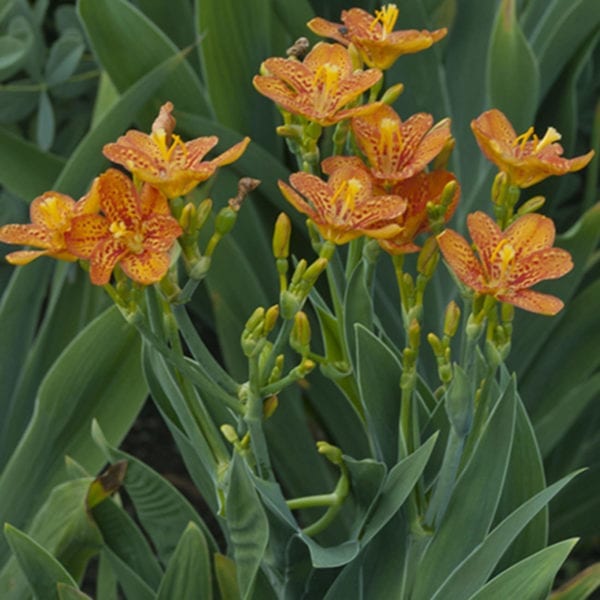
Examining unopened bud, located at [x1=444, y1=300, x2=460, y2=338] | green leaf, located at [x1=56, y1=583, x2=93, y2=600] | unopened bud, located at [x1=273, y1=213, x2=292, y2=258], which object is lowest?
green leaf, located at [x1=56, y1=583, x2=93, y2=600]

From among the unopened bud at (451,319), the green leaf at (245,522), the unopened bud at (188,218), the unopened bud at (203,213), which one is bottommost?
the green leaf at (245,522)

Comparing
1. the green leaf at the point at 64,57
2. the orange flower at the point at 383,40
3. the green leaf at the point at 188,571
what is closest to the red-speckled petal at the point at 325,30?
the orange flower at the point at 383,40

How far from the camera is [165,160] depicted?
88 centimetres

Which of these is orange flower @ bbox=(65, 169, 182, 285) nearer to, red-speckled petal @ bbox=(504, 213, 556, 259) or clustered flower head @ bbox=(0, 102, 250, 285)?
clustered flower head @ bbox=(0, 102, 250, 285)

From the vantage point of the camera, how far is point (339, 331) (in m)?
1.08

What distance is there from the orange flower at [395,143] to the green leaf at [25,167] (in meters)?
0.70

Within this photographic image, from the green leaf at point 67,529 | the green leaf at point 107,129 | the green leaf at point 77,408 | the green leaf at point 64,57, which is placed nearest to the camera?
the green leaf at point 67,529

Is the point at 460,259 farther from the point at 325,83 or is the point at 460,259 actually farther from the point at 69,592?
the point at 69,592

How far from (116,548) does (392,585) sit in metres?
0.29

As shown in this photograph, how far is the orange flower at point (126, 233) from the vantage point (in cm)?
84

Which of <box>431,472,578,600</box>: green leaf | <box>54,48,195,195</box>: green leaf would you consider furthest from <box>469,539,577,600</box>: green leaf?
<box>54,48,195,195</box>: green leaf

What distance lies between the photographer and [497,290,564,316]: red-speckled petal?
860 mm

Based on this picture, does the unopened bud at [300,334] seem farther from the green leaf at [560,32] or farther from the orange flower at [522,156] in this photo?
the green leaf at [560,32]

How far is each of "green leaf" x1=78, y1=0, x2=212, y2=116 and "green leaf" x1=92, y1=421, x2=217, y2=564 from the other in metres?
0.49
